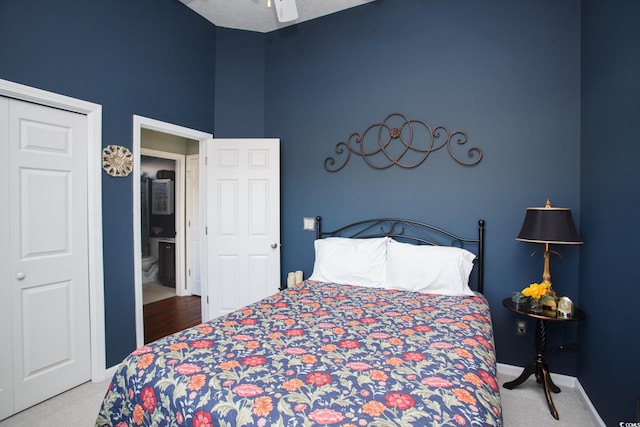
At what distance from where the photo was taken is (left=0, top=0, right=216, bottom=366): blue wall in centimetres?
221

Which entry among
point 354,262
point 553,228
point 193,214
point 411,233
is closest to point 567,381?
point 553,228

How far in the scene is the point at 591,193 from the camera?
7.44 ft

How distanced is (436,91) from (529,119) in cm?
78

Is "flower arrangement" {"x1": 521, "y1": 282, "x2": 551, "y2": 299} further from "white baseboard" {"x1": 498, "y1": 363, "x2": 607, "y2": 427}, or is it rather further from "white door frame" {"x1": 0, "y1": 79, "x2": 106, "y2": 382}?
"white door frame" {"x1": 0, "y1": 79, "x2": 106, "y2": 382}

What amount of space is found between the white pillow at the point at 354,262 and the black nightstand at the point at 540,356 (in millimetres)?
970

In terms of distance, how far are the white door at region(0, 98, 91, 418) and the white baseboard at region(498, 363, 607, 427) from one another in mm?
3337

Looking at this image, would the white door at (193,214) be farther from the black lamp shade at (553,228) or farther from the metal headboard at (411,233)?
the black lamp shade at (553,228)

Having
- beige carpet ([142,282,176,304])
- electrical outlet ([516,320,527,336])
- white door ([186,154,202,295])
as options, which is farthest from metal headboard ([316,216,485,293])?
beige carpet ([142,282,176,304])

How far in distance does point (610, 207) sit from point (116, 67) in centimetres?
366

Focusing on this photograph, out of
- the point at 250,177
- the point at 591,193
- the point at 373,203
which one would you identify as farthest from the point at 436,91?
the point at 250,177

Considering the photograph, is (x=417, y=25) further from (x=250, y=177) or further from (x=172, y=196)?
(x=172, y=196)

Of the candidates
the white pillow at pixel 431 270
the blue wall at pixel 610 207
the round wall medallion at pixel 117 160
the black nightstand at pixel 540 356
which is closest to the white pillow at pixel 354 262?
the white pillow at pixel 431 270

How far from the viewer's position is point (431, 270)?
2.54 meters

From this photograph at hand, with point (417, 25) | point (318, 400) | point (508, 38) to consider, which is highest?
point (417, 25)
